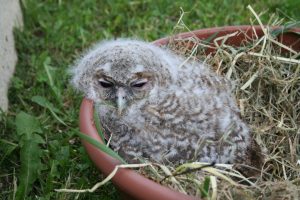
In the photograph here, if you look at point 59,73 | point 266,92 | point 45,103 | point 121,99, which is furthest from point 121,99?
point 59,73

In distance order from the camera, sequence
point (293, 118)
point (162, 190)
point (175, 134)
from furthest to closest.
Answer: point (293, 118) < point (175, 134) < point (162, 190)

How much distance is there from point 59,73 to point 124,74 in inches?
61.0

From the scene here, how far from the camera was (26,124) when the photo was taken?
11.1 ft

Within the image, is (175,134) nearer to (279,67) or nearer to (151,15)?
(279,67)

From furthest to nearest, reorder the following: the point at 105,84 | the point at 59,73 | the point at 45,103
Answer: the point at 59,73 → the point at 45,103 → the point at 105,84

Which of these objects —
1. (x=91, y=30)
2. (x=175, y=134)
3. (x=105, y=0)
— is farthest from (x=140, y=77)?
(x=105, y=0)

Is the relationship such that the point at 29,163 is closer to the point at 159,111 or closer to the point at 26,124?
the point at 26,124

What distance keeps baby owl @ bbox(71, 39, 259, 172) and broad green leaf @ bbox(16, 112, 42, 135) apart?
2.33 feet

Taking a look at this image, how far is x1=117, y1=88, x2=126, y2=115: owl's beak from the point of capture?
8.57 feet

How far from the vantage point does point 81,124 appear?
8.63 ft

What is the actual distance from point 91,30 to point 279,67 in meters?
1.88

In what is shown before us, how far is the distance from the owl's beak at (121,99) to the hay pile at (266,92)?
Result: 0.36 meters

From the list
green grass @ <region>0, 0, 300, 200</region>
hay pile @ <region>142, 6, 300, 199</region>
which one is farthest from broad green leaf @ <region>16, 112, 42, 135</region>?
hay pile @ <region>142, 6, 300, 199</region>

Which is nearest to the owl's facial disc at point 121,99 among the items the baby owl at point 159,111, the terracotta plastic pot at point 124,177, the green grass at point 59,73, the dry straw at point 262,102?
the baby owl at point 159,111
